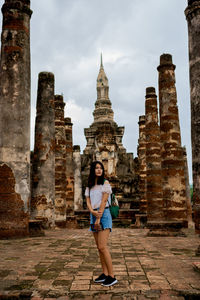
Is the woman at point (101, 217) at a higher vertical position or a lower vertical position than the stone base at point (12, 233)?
higher

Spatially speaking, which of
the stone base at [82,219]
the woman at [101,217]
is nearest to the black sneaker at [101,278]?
the woman at [101,217]

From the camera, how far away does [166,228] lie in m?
9.58

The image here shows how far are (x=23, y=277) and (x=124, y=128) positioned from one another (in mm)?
35719

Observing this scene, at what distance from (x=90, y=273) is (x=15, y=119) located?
532cm

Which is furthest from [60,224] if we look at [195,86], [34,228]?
[195,86]

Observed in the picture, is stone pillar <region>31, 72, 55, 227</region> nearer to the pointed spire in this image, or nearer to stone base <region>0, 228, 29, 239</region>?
stone base <region>0, 228, 29, 239</region>

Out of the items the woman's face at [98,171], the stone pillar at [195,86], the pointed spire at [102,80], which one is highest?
the pointed spire at [102,80]

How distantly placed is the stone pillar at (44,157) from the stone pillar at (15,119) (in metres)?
2.99

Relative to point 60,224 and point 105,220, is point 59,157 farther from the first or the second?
point 105,220

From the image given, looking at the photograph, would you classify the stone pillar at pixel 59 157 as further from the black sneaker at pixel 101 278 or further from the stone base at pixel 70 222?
the black sneaker at pixel 101 278

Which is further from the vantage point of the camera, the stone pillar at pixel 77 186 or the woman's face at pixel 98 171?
the stone pillar at pixel 77 186

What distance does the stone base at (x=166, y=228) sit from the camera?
9.43 meters

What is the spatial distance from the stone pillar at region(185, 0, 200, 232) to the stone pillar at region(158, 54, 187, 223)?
4.74 m

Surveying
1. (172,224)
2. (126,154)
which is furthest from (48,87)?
(126,154)
